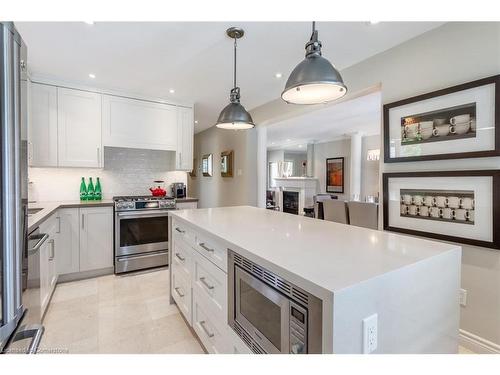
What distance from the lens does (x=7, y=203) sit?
738 millimetres

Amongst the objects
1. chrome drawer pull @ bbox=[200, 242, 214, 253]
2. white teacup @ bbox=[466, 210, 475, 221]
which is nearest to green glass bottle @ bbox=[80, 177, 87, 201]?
chrome drawer pull @ bbox=[200, 242, 214, 253]

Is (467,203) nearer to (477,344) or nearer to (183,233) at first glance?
(477,344)

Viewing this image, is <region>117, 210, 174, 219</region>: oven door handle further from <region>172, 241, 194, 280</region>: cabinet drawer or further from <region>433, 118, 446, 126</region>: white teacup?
<region>433, 118, 446, 126</region>: white teacup

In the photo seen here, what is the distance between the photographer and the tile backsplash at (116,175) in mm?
3323

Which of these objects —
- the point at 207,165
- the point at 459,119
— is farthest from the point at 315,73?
the point at 207,165

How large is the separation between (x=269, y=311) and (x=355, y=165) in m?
6.33

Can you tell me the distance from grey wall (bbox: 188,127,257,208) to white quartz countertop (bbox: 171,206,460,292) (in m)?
2.76

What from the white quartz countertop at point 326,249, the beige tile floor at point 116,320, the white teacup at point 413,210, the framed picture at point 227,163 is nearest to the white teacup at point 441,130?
the white teacup at point 413,210

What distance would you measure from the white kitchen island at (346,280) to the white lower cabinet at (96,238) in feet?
6.31

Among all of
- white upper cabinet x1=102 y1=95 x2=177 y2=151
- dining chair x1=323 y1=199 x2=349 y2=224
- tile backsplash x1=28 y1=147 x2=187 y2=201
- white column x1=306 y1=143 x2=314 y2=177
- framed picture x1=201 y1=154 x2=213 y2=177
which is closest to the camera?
tile backsplash x1=28 y1=147 x2=187 y2=201

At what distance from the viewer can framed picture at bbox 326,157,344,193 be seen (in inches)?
290

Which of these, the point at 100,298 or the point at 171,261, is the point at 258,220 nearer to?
the point at 171,261
